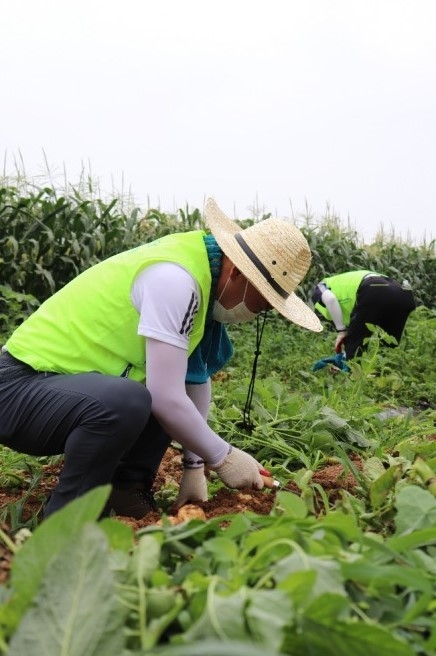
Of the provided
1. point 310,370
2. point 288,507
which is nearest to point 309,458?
point 288,507

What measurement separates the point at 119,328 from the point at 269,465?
780mm

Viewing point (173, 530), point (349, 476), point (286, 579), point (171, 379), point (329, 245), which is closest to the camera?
point (286, 579)

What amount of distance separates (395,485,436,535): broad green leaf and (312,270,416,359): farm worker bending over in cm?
479

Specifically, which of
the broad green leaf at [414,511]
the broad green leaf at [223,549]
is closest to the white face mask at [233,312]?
the broad green leaf at [414,511]

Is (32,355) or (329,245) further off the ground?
(32,355)

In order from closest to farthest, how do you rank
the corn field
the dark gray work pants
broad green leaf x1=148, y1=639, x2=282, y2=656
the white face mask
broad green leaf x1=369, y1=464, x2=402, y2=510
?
broad green leaf x1=148, y1=639, x2=282, y2=656, broad green leaf x1=369, y1=464, x2=402, y2=510, the dark gray work pants, the white face mask, the corn field

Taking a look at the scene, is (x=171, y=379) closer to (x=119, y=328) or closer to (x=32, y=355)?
(x=119, y=328)

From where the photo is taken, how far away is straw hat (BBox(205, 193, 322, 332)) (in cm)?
209

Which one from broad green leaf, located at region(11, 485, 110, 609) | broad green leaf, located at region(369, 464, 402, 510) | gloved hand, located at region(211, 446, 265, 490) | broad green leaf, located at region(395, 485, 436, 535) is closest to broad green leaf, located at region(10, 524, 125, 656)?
broad green leaf, located at region(11, 485, 110, 609)

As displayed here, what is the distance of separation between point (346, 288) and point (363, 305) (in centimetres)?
37

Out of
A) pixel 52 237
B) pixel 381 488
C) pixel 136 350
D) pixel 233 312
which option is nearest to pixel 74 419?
pixel 136 350

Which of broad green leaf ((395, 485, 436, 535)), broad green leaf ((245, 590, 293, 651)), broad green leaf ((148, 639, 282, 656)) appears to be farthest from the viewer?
broad green leaf ((395, 485, 436, 535))

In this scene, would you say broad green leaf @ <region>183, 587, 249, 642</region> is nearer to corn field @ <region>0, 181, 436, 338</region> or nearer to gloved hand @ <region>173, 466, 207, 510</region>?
gloved hand @ <region>173, 466, 207, 510</region>

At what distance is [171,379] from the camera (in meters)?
1.99
